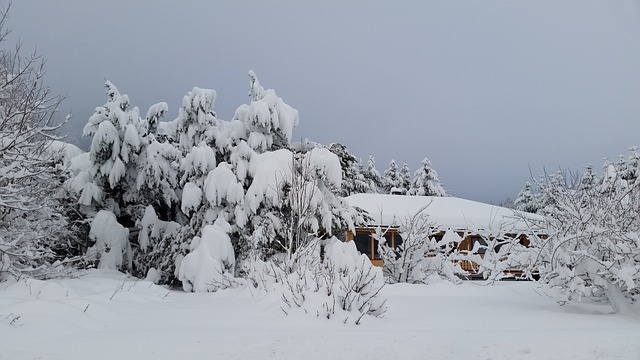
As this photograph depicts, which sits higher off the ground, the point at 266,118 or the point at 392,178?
the point at 392,178

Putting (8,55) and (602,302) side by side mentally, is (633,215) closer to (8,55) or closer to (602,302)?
(602,302)

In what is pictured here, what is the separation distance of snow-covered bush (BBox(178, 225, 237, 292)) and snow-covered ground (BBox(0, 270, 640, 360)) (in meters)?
3.06

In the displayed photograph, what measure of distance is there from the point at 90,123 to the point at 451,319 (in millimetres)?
13756

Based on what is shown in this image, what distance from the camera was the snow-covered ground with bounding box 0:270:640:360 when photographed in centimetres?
496

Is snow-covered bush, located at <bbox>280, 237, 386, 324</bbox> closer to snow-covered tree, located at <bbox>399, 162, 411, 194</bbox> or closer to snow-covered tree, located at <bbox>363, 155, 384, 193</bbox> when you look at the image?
snow-covered tree, located at <bbox>363, 155, 384, 193</bbox>

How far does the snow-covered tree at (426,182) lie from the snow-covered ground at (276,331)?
35194mm

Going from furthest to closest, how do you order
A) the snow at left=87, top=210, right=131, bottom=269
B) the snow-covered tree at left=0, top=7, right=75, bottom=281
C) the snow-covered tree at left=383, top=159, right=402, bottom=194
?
the snow-covered tree at left=383, top=159, right=402, bottom=194
the snow at left=87, top=210, right=131, bottom=269
the snow-covered tree at left=0, top=7, right=75, bottom=281

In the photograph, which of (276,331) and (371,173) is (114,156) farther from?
(371,173)

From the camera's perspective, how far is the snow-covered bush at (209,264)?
12.0 m

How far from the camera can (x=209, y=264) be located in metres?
12.2

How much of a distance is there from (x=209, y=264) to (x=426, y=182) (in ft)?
113

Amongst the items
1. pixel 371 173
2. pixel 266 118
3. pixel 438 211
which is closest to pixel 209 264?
pixel 266 118

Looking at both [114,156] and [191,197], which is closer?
[191,197]

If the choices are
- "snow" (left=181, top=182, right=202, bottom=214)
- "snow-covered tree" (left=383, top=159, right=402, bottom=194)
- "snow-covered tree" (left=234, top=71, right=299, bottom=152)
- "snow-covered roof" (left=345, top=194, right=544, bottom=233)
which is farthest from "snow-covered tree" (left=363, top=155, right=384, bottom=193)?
"snow" (left=181, top=182, right=202, bottom=214)
